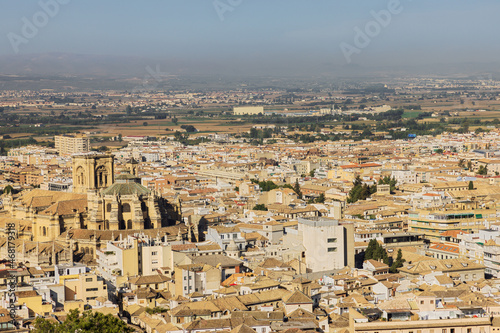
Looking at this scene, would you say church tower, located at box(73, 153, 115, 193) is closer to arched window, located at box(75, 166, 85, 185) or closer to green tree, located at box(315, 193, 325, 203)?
arched window, located at box(75, 166, 85, 185)

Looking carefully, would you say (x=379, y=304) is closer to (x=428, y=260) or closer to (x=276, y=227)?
(x=428, y=260)

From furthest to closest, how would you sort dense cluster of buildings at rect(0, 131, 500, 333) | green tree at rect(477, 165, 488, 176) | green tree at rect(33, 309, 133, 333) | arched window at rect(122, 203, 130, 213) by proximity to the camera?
green tree at rect(477, 165, 488, 176) < arched window at rect(122, 203, 130, 213) < dense cluster of buildings at rect(0, 131, 500, 333) < green tree at rect(33, 309, 133, 333)

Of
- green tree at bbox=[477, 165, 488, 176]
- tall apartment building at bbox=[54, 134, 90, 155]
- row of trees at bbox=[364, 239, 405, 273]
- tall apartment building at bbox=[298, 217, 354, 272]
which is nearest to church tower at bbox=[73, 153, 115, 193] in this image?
tall apartment building at bbox=[298, 217, 354, 272]

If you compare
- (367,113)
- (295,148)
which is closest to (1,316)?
(295,148)

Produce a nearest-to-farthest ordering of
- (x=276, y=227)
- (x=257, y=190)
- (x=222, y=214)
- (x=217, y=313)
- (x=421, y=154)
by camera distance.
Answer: (x=217, y=313), (x=276, y=227), (x=222, y=214), (x=257, y=190), (x=421, y=154)

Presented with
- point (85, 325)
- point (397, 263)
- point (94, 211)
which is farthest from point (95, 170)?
point (85, 325)

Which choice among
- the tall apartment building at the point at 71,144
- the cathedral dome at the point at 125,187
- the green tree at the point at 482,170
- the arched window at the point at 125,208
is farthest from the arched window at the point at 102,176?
the tall apartment building at the point at 71,144

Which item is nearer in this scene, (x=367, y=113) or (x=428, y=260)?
(x=428, y=260)
